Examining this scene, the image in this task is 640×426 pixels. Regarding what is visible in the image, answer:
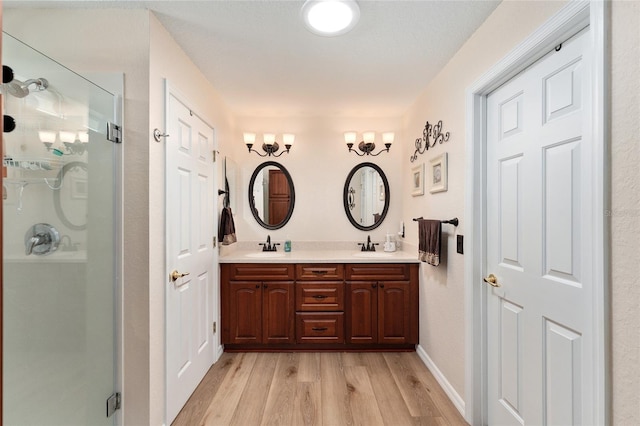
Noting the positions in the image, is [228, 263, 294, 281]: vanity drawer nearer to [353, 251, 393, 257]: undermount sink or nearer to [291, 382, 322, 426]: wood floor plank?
[353, 251, 393, 257]: undermount sink

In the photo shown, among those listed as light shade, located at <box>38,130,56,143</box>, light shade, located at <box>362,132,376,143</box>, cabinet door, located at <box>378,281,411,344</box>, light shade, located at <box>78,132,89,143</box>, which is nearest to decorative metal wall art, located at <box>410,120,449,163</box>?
light shade, located at <box>362,132,376,143</box>

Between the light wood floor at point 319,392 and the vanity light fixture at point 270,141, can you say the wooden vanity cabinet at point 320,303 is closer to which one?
the light wood floor at point 319,392

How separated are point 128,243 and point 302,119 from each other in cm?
238

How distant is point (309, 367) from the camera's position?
A: 8.69 ft

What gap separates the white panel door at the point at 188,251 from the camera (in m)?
1.94

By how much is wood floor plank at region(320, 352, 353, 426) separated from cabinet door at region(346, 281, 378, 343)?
27 cm

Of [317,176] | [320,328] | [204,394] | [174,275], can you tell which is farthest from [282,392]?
[317,176]

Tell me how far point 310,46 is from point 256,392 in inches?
96.4

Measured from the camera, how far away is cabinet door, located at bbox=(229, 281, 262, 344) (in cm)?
291

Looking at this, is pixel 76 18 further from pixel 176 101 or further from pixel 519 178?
pixel 519 178

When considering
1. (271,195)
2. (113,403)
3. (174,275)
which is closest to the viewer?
(113,403)

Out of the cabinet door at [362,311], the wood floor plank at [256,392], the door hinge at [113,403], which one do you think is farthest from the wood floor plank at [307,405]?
the door hinge at [113,403]

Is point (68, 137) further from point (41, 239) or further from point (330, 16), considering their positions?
point (330, 16)

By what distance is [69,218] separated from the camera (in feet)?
5.29
